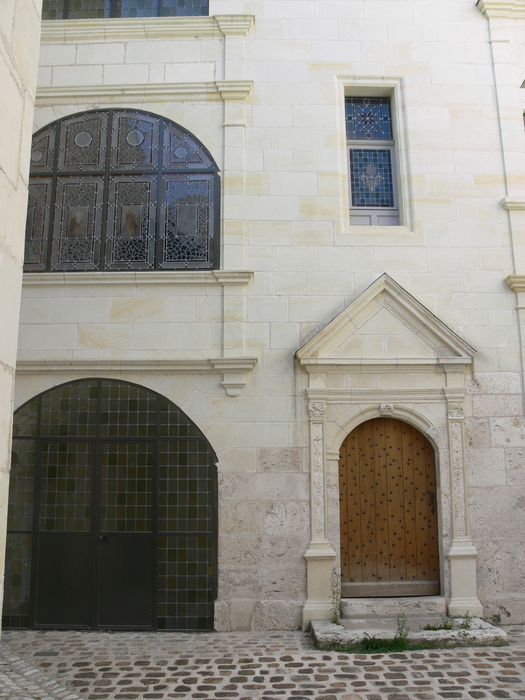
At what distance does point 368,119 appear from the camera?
24.7 feet

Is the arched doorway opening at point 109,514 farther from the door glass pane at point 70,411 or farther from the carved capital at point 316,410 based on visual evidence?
the carved capital at point 316,410

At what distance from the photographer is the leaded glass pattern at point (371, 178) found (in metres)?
7.36

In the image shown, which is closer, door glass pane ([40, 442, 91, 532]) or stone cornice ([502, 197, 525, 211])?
door glass pane ([40, 442, 91, 532])

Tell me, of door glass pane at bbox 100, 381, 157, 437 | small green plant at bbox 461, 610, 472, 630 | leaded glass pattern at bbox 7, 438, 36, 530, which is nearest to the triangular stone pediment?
door glass pane at bbox 100, 381, 157, 437

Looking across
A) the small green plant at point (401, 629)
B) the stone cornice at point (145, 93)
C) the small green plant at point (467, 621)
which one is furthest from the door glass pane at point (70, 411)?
the small green plant at point (467, 621)

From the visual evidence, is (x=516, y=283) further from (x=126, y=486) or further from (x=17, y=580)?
(x=17, y=580)

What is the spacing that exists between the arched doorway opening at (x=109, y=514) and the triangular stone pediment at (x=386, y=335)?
5.56 feet

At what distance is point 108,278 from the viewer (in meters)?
6.82

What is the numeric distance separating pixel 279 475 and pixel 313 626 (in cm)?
146

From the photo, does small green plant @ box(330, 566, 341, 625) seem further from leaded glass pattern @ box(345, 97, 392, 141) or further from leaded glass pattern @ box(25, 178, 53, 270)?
leaded glass pattern @ box(345, 97, 392, 141)

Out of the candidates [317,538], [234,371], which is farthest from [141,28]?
[317,538]

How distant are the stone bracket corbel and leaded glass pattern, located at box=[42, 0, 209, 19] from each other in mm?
4297

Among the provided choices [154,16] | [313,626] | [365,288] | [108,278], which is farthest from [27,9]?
[154,16]

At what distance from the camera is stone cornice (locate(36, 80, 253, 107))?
7.23m
